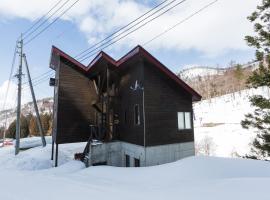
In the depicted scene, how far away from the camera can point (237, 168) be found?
9.16 metres

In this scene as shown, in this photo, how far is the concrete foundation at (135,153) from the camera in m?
13.5

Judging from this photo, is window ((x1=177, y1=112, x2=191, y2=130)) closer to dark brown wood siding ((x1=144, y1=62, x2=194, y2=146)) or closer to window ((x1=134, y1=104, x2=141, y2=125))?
dark brown wood siding ((x1=144, y1=62, x2=194, y2=146))

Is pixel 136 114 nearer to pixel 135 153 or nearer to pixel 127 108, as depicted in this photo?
pixel 127 108

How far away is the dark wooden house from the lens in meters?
13.9

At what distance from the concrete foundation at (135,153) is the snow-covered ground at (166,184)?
263cm

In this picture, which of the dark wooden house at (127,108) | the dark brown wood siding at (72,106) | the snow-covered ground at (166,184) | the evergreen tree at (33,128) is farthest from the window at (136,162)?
the evergreen tree at (33,128)

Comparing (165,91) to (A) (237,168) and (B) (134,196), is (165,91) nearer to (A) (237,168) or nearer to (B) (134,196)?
(A) (237,168)

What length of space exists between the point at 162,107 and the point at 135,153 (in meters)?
3.67

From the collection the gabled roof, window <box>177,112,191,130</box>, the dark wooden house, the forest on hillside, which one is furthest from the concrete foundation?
the forest on hillside

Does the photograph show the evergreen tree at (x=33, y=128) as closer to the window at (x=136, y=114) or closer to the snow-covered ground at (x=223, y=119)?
the snow-covered ground at (x=223, y=119)

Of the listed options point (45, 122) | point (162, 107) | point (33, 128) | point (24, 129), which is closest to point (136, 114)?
point (162, 107)

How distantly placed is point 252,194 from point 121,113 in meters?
12.5

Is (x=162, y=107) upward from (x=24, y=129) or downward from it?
upward

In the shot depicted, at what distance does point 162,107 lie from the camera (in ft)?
48.5
